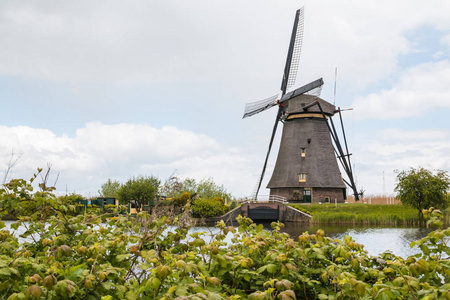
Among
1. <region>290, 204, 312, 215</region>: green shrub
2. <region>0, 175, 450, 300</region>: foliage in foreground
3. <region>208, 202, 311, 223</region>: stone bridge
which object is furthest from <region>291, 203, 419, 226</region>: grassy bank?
<region>0, 175, 450, 300</region>: foliage in foreground

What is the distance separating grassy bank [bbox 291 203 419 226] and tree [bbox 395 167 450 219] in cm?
99

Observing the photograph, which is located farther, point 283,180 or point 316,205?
point 283,180

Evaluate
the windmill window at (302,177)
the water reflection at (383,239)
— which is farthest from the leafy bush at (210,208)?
the water reflection at (383,239)

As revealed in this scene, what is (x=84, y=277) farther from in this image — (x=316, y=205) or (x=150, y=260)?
(x=316, y=205)

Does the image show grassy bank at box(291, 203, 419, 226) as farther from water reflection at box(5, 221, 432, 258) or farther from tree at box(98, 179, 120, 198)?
tree at box(98, 179, 120, 198)

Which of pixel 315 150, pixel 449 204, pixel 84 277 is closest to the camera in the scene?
pixel 84 277

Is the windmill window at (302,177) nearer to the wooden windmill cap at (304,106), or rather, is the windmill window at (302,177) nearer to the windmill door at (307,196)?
the windmill door at (307,196)

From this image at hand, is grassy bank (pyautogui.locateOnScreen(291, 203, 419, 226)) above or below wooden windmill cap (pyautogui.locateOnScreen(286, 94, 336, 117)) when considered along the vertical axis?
below

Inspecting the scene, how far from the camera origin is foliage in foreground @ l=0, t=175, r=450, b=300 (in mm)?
2195

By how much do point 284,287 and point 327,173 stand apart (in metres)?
32.9

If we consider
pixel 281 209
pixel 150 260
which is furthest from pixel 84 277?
pixel 281 209

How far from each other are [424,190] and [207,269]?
28.9 metres

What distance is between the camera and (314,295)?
3.15m

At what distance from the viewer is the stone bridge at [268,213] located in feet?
101
